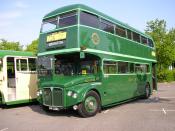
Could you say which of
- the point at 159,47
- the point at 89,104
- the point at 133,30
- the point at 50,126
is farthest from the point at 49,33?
the point at 159,47

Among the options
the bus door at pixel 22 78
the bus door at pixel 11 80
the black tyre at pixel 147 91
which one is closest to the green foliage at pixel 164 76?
the black tyre at pixel 147 91

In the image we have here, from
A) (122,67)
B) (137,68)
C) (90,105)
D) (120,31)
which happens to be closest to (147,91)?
(137,68)

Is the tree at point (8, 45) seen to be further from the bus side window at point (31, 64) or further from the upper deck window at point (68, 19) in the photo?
the upper deck window at point (68, 19)

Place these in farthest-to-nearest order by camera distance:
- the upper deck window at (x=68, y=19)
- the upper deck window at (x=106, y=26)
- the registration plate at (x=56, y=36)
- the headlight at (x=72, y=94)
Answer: the upper deck window at (x=106, y=26), the registration plate at (x=56, y=36), the upper deck window at (x=68, y=19), the headlight at (x=72, y=94)

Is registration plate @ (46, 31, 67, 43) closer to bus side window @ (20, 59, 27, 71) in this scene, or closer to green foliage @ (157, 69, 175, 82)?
bus side window @ (20, 59, 27, 71)

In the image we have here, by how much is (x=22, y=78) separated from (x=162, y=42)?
79.7 feet

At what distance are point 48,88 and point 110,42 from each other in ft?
11.6

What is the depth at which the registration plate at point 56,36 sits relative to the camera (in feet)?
35.9

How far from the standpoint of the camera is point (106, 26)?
1235 centimetres

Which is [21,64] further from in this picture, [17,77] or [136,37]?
[136,37]

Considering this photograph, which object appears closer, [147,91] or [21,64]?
[21,64]

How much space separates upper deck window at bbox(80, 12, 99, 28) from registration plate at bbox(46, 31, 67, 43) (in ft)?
2.81

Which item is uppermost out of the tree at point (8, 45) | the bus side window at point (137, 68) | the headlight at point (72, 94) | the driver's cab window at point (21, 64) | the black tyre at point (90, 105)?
the tree at point (8, 45)

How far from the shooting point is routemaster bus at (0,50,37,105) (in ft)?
42.6
